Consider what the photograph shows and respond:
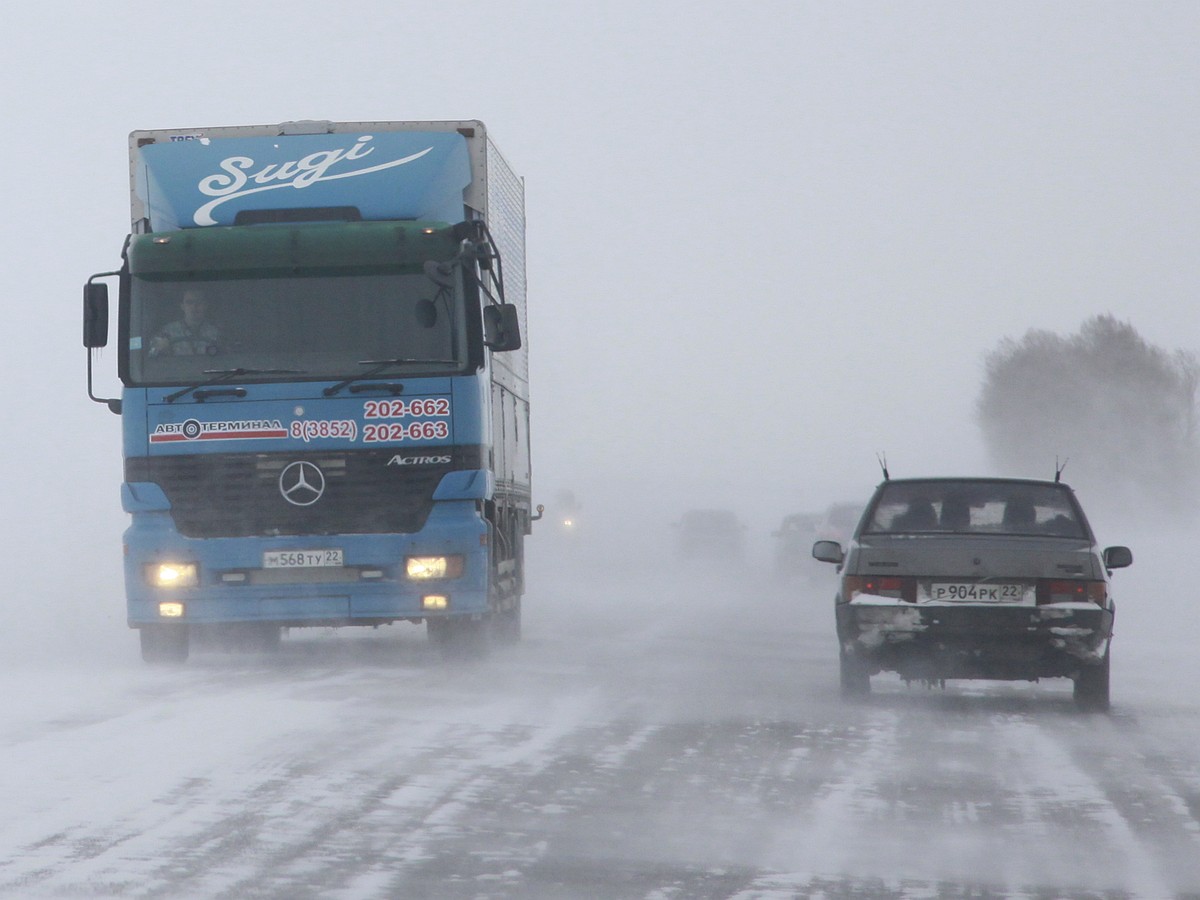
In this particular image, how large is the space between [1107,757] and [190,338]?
25.0 feet

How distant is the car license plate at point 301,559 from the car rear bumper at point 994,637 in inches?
173

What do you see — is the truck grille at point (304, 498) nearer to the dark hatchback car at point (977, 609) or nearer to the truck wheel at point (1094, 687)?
the dark hatchback car at point (977, 609)

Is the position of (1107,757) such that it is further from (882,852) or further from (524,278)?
(524,278)

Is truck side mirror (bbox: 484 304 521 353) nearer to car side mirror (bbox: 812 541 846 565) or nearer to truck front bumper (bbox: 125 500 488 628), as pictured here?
truck front bumper (bbox: 125 500 488 628)

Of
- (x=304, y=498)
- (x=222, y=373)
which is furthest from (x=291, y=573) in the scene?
(x=222, y=373)

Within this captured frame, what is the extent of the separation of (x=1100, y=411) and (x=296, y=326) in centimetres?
8232

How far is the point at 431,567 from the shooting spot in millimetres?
14062

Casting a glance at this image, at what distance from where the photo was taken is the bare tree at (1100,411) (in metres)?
88.9

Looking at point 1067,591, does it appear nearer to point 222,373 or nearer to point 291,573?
point 291,573

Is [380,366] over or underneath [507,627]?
over

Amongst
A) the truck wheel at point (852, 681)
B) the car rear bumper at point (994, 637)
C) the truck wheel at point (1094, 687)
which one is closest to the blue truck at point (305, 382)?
the truck wheel at point (852, 681)

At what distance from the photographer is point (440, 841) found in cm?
640

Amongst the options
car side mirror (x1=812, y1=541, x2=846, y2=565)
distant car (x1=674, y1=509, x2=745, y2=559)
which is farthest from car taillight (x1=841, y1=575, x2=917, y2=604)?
distant car (x1=674, y1=509, x2=745, y2=559)

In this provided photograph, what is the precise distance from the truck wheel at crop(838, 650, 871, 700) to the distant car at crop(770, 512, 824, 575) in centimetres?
2295
